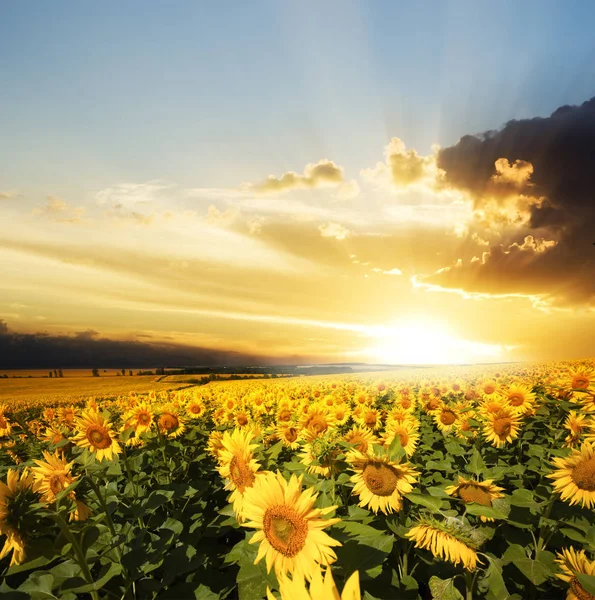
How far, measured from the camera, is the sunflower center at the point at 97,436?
6.19 metres

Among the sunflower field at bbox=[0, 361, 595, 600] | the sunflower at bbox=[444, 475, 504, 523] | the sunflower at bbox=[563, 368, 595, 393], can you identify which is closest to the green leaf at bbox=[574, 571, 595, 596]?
the sunflower field at bbox=[0, 361, 595, 600]

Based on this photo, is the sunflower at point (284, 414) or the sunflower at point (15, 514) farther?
the sunflower at point (284, 414)

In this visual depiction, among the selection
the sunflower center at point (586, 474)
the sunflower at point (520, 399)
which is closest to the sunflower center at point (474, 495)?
the sunflower center at point (586, 474)

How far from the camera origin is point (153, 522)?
4.61m

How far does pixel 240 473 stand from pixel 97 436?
144 inches

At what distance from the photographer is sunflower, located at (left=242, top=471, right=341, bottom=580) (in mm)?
2406

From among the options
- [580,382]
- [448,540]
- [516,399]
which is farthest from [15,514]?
[580,382]

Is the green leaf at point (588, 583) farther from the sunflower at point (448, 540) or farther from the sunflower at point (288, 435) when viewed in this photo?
the sunflower at point (288, 435)

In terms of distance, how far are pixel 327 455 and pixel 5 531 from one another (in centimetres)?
243

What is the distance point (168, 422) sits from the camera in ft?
26.2

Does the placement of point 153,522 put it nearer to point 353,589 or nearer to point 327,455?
point 327,455

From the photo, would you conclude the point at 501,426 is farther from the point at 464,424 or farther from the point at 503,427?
the point at 464,424

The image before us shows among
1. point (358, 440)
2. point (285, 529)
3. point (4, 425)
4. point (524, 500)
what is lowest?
point (4, 425)

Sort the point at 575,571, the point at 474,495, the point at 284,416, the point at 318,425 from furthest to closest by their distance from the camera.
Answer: the point at 284,416
the point at 318,425
the point at 474,495
the point at 575,571
